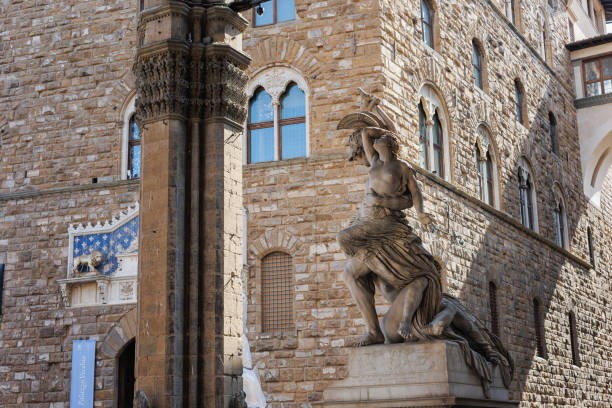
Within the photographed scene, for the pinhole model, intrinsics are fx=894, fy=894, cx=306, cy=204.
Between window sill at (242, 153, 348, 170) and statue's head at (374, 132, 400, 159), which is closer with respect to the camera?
statue's head at (374, 132, 400, 159)

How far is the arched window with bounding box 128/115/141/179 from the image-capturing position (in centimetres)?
1938

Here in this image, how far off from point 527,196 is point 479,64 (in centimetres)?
435

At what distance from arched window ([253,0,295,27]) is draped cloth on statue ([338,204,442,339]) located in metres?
10.7

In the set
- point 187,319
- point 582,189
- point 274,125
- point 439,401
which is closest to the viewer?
point 439,401

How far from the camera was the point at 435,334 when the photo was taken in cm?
834

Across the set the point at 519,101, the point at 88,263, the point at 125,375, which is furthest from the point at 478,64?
the point at 125,375

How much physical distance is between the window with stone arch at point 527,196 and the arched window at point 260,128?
31.1ft

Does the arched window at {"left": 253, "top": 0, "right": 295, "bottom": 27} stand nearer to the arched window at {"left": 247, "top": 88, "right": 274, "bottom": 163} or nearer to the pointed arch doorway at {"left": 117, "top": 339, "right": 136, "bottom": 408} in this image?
the arched window at {"left": 247, "top": 88, "right": 274, "bottom": 163}

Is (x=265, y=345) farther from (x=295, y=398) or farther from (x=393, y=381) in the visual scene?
(x=393, y=381)

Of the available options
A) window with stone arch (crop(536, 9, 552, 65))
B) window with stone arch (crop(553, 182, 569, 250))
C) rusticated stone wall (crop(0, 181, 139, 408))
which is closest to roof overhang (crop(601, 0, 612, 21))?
window with stone arch (crop(536, 9, 552, 65))

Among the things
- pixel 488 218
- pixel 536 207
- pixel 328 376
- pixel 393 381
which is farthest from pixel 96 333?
pixel 536 207

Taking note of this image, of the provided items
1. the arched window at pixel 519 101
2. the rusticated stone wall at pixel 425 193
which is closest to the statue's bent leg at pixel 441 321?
the rusticated stone wall at pixel 425 193

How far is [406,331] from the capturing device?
8398 mm

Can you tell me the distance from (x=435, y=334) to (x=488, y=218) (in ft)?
46.9
